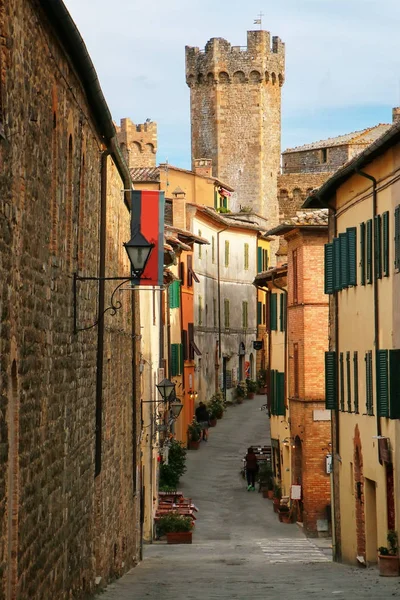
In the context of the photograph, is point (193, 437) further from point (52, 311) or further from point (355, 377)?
point (52, 311)

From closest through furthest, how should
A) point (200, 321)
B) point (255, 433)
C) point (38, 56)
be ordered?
point (38, 56) < point (255, 433) < point (200, 321)

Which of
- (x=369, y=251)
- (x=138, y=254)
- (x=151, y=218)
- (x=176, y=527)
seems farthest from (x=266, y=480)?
(x=138, y=254)

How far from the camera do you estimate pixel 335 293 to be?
28.9 m

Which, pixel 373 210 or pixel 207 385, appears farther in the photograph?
pixel 207 385

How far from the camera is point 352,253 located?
86.6 ft

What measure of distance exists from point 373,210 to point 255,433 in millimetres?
32970

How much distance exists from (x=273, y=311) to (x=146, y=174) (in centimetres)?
2370

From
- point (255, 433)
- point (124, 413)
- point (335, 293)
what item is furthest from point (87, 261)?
point (255, 433)

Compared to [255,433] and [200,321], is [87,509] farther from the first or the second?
[200,321]

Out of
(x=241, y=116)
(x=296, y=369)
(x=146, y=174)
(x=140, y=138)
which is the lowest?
(x=296, y=369)

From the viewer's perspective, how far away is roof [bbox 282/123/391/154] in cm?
9444

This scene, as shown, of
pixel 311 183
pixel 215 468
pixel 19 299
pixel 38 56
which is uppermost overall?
pixel 311 183

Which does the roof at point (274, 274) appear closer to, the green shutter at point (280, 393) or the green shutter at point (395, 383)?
the green shutter at point (280, 393)

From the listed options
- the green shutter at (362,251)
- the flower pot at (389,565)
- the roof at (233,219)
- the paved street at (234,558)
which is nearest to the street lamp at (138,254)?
the paved street at (234,558)
